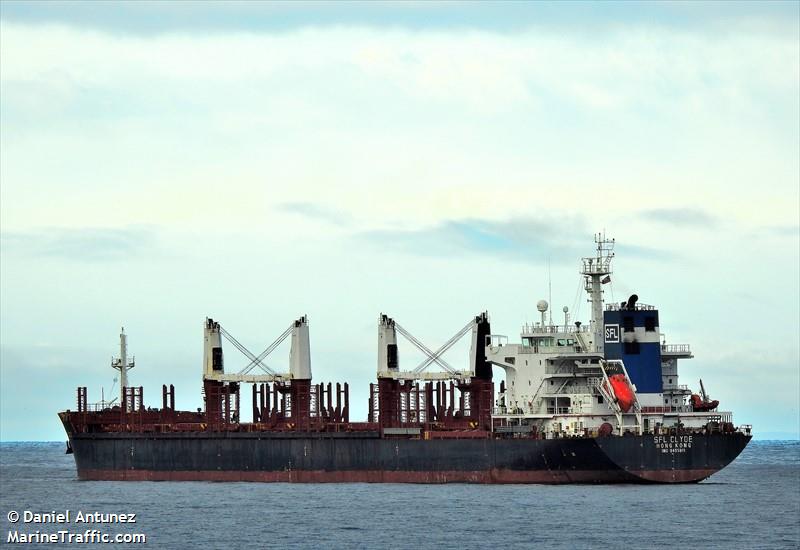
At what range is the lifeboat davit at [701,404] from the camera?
290 ft

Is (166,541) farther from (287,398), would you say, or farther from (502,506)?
(287,398)

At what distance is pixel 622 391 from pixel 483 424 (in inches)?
350

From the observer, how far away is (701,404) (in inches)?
3492

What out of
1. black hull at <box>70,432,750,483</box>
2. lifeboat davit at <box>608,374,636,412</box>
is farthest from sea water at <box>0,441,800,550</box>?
lifeboat davit at <box>608,374,636,412</box>

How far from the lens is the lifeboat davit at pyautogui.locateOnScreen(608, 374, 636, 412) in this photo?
3307 inches

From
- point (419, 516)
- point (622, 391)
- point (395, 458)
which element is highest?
point (622, 391)

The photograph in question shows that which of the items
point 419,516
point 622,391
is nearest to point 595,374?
point 622,391

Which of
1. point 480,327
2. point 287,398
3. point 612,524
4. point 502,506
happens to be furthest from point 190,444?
point 612,524

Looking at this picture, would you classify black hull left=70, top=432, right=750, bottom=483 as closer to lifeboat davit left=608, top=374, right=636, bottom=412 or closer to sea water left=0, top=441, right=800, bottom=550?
sea water left=0, top=441, right=800, bottom=550

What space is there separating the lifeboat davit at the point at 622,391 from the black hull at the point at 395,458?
2.41 meters

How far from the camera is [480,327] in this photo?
3639 inches

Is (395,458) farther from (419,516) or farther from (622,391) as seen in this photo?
(419,516)

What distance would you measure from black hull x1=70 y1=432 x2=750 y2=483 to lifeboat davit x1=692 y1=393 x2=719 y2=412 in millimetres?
3872

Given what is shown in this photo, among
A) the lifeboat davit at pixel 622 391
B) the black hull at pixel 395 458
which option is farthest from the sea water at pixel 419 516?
the lifeboat davit at pixel 622 391
